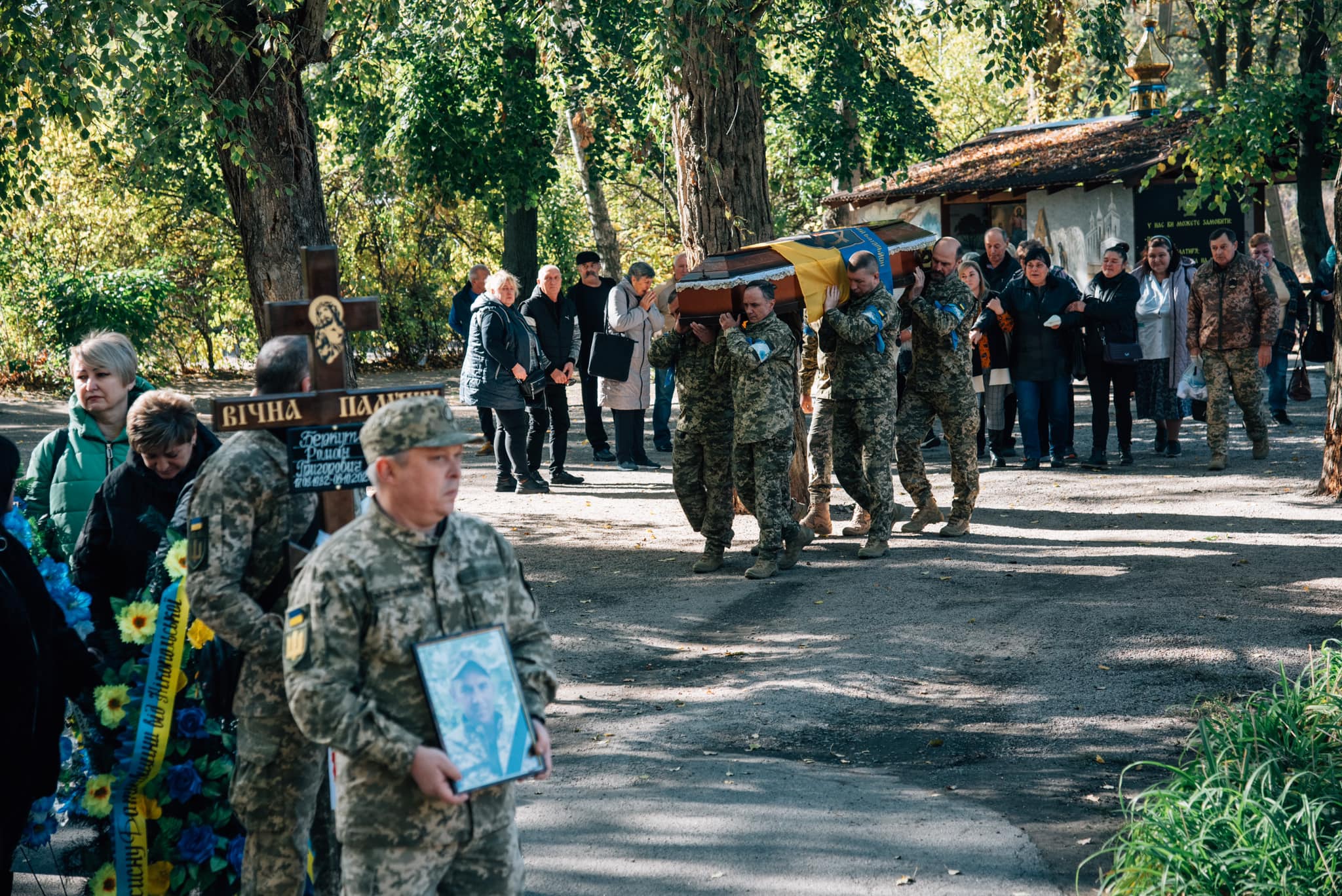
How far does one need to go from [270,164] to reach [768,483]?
3854 mm

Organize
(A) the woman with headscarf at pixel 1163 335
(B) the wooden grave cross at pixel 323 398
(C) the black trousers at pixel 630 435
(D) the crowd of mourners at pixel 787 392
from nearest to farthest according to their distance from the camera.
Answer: (B) the wooden grave cross at pixel 323 398
(D) the crowd of mourners at pixel 787 392
(A) the woman with headscarf at pixel 1163 335
(C) the black trousers at pixel 630 435

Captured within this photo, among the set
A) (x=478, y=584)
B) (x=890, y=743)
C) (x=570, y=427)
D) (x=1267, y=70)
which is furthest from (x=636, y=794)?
(x=1267, y=70)

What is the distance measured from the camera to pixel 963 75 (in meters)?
38.5

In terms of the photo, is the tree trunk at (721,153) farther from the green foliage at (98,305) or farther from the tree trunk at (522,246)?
the green foliage at (98,305)

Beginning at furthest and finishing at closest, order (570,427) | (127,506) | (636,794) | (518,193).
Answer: (518,193) < (570,427) < (636,794) < (127,506)

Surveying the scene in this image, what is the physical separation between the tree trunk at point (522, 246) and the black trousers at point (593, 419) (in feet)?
26.0

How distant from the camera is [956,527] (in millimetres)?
10406

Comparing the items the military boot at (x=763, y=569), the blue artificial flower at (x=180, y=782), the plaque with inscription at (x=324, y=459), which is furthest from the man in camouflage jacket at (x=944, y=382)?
the blue artificial flower at (x=180, y=782)

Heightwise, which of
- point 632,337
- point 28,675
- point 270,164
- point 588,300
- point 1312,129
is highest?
point 1312,129

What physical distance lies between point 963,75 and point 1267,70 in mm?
22191

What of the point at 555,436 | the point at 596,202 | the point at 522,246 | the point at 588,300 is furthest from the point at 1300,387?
the point at 596,202

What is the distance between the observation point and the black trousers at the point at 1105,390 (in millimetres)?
12984

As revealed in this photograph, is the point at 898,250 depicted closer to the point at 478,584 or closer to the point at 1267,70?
the point at 478,584

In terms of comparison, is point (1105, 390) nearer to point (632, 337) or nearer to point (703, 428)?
point (632, 337)
